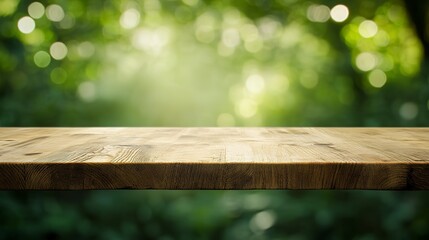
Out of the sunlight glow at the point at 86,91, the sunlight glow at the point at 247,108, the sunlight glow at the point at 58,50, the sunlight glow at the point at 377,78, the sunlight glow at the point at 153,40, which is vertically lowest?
the sunlight glow at the point at 247,108

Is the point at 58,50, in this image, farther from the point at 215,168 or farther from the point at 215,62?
the point at 215,168

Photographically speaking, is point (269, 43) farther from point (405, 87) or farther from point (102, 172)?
point (102, 172)

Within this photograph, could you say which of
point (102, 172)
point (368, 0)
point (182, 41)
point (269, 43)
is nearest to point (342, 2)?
point (368, 0)

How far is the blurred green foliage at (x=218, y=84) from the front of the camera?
2320 millimetres

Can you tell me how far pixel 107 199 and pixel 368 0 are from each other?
4.34 ft

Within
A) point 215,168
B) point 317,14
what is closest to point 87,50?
point 317,14

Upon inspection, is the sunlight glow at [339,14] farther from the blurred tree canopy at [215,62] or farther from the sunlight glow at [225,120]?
the sunlight glow at [225,120]

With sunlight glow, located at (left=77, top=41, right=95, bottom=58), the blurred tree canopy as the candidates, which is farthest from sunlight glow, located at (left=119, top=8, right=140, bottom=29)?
sunlight glow, located at (left=77, top=41, right=95, bottom=58)

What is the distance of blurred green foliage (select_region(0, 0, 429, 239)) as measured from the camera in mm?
2320

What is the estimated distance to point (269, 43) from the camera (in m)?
2.31

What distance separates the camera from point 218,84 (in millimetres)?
2334

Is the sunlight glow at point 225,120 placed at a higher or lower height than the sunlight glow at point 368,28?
lower

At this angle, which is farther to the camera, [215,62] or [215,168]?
[215,62]

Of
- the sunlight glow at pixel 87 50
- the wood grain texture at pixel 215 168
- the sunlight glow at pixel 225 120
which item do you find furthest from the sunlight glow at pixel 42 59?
the wood grain texture at pixel 215 168
